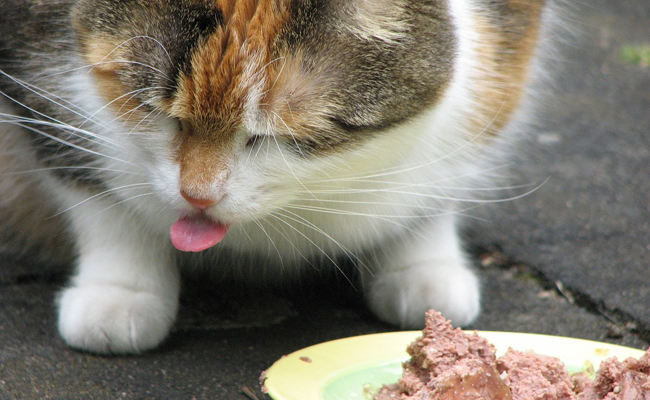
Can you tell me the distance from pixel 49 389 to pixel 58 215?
0.53m

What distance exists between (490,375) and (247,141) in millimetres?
468

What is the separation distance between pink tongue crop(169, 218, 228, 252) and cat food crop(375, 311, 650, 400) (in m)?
0.34

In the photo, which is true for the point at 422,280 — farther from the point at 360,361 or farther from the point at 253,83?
the point at 253,83

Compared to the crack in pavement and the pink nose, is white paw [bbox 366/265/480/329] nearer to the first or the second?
the crack in pavement

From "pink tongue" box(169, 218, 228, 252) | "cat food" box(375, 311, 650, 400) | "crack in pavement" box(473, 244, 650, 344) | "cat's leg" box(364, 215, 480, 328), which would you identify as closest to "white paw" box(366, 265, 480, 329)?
"cat's leg" box(364, 215, 480, 328)

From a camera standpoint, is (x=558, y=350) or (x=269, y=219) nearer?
(x=558, y=350)

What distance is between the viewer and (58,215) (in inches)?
62.2

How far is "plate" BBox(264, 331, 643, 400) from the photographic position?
100cm

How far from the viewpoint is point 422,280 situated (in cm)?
149

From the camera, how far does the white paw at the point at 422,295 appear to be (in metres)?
1.45

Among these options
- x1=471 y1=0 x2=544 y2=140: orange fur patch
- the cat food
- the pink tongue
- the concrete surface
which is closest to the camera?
the cat food

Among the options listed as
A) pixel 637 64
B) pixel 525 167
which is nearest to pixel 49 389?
pixel 525 167

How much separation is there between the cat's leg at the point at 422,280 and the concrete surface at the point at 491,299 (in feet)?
0.15

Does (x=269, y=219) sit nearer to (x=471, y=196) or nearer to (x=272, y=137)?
Result: (x=272, y=137)
